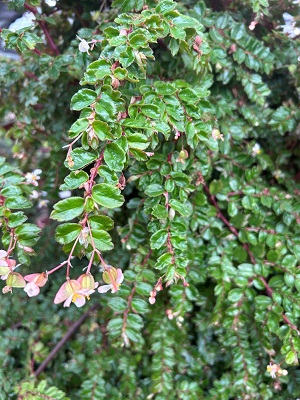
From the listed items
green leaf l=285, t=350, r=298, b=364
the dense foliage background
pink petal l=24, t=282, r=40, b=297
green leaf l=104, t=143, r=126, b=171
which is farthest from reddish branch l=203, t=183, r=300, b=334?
pink petal l=24, t=282, r=40, b=297

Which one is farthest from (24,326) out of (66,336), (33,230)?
(33,230)

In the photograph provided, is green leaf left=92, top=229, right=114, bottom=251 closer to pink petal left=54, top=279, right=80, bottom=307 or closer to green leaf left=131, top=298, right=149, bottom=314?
pink petal left=54, top=279, right=80, bottom=307

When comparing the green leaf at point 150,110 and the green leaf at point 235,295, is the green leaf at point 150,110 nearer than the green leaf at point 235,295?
Yes

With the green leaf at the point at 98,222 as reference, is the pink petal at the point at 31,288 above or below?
below

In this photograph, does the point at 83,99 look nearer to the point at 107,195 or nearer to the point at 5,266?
→ the point at 107,195

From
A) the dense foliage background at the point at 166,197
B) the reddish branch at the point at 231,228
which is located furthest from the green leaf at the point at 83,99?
the reddish branch at the point at 231,228

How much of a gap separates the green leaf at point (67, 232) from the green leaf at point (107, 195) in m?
0.05

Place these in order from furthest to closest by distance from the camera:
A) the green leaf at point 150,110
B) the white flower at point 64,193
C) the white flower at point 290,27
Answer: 1. the white flower at point 64,193
2. the white flower at point 290,27
3. the green leaf at point 150,110

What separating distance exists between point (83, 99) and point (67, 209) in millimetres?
203

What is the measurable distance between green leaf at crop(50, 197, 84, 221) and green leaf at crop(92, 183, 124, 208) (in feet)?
0.09

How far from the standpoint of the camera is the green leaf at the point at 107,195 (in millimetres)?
605

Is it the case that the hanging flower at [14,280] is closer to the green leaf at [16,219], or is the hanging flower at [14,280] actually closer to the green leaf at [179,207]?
the green leaf at [16,219]

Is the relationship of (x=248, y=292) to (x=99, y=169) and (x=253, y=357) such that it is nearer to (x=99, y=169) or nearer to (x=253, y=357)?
(x=253, y=357)

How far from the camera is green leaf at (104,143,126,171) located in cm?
63
